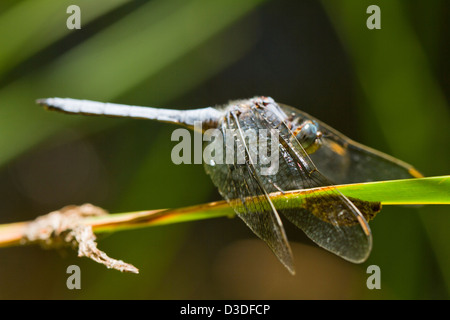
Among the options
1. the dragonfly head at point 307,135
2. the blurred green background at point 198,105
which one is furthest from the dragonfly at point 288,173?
the blurred green background at point 198,105

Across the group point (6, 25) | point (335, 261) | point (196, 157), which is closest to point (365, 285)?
point (335, 261)

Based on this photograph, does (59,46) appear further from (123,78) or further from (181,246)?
(181,246)

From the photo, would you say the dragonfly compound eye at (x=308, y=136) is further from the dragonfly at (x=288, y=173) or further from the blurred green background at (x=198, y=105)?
the blurred green background at (x=198, y=105)

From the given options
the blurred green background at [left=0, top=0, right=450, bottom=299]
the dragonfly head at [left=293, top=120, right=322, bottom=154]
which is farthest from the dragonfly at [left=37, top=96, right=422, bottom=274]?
the blurred green background at [left=0, top=0, right=450, bottom=299]

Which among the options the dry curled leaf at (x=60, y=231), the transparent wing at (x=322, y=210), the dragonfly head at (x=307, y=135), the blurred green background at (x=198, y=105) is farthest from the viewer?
the blurred green background at (x=198, y=105)

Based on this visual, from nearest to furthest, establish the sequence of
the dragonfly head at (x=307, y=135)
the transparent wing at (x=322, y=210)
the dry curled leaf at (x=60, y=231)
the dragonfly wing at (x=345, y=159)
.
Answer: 1. the transparent wing at (x=322, y=210)
2. the dry curled leaf at (x=60, y=231)
3. the dragonfly head at (x=307, y=135)
4. the dragonfly wing at (x=345, y=159)

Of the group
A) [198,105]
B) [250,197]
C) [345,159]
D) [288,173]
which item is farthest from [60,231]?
[198,105]

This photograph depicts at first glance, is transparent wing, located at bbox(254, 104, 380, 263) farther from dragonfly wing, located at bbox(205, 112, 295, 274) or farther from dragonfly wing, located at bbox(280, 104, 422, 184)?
dragonfly wing, located at bbox(280, 104, 422, 184)
